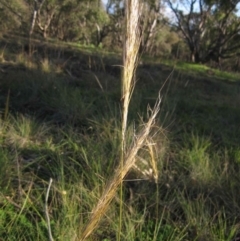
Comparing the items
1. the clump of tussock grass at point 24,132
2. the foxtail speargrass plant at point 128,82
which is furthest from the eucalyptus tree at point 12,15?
the foxtail speargrass plant at point 128,82

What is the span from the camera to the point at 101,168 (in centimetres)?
249

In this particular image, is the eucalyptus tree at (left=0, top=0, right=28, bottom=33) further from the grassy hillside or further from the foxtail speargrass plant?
the foxtail speargrass plant

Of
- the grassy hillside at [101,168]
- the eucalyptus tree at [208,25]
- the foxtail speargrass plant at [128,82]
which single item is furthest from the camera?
the eucalyptus tree at [208,25]

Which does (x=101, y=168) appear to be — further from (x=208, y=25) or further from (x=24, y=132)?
(x=208, y=25)

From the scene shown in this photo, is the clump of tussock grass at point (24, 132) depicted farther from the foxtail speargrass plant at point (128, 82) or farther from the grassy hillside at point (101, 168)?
the foxtail speargrass plant at point (128, 82)

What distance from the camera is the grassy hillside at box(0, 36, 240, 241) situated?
6.74ft

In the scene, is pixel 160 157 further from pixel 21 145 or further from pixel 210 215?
pixel 21 145

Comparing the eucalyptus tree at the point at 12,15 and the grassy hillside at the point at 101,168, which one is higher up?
the eucalyptus tree at the point at 12,15

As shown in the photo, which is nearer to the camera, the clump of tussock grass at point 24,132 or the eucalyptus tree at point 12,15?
the clump of tussock grass at point 24,132

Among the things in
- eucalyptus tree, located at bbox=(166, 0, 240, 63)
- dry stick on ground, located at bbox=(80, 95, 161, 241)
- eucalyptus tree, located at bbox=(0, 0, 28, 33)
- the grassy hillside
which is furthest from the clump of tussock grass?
eucalyptus tree, located at bbox=(166, 0, 240, 63)

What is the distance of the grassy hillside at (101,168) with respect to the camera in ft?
6.74

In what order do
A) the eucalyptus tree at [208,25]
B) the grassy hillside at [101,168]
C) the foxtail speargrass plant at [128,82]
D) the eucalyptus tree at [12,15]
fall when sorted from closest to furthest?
the foxtail speargrass plant at [128,82]
the grassy hillside at [101,168]
the eucalyptus tree at [12,15]
the eucalyptus tree at [208,25]

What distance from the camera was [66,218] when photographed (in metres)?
1.93

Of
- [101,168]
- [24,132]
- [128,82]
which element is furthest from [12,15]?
[128,82]
